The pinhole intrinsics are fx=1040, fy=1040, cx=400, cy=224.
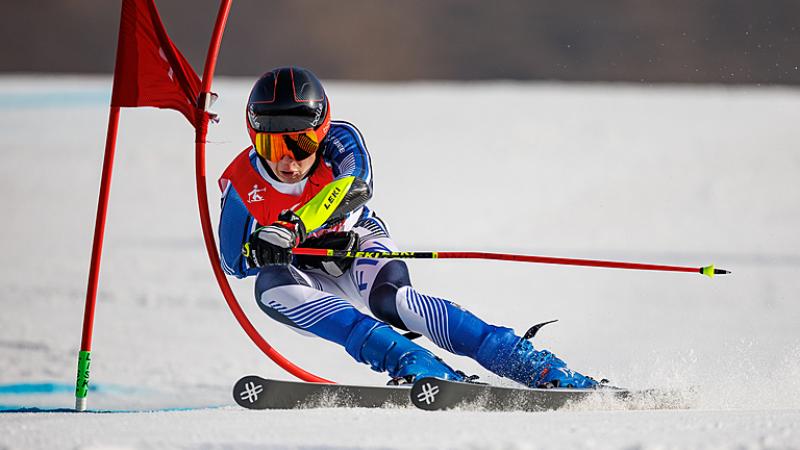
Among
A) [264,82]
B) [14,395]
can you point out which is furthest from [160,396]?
[264,82]

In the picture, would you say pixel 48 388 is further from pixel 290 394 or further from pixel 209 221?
pixel 290 394

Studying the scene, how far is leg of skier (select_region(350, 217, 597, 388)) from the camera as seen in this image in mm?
2984

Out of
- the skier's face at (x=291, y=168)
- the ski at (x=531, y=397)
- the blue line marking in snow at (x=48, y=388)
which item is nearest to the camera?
the ski at (x=531, y=397)

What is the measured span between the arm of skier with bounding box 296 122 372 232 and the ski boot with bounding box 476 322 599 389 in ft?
2.00

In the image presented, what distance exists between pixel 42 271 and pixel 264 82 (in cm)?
447

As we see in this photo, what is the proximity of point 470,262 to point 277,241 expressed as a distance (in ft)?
16.5

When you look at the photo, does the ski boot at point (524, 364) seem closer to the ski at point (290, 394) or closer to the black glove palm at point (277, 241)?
the ski at point (290, 394)

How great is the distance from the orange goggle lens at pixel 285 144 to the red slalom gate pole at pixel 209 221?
27cm

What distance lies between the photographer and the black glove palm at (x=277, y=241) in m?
3.04

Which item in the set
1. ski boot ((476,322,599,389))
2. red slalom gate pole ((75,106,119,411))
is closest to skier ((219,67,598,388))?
ski boot ((476,322,599,389))

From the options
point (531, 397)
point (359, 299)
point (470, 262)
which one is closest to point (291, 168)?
point (359, 299)

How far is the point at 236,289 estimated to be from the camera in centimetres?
685

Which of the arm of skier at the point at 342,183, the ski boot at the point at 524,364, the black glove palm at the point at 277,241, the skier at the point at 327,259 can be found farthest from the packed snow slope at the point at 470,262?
the arm of skier at the point at 342,183

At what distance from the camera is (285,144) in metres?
3.29
